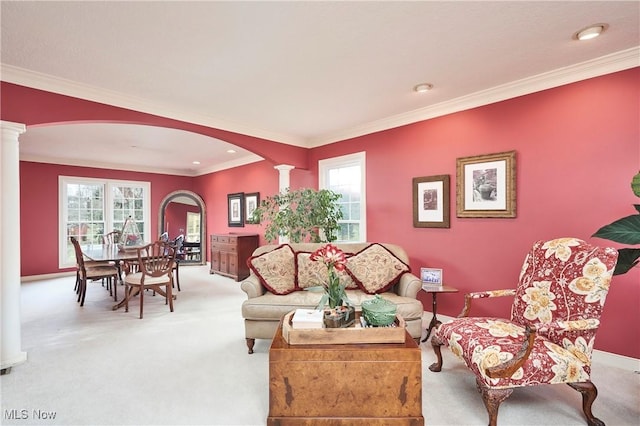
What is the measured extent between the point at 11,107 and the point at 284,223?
287 cm

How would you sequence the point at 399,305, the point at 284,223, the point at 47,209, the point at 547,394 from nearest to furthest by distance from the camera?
the point at 547,394 < the point at 399,305 < the point at 284,223 < the point at 47,209

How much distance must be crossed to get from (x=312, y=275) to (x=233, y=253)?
3307 mm

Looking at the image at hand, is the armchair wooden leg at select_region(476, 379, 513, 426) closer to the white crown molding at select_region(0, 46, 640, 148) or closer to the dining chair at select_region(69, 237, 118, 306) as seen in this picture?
the white crown molding at select_region(0, 46, 640, 148)

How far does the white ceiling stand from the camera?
191cm

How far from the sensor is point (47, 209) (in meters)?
6.30

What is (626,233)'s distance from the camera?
6.05ft

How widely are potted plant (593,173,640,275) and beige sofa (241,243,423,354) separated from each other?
1.42 m

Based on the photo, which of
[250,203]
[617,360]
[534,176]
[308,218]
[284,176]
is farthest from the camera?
[250,203]

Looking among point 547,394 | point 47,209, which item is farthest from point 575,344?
point 47,209

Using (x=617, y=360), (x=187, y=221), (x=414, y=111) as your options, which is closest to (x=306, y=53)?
(x=414, y=111)

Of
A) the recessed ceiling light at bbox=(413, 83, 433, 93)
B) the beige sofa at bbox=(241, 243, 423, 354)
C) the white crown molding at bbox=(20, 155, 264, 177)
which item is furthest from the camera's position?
the white crown molding at bbox=(20, 155, 264, 177)

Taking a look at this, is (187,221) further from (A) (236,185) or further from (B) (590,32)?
(B) (590,32)

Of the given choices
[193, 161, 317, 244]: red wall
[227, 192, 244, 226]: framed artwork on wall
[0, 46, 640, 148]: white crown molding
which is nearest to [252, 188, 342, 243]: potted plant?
[193, 161, 317, 244]: red wall

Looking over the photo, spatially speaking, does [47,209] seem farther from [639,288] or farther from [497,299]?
[639,288]
